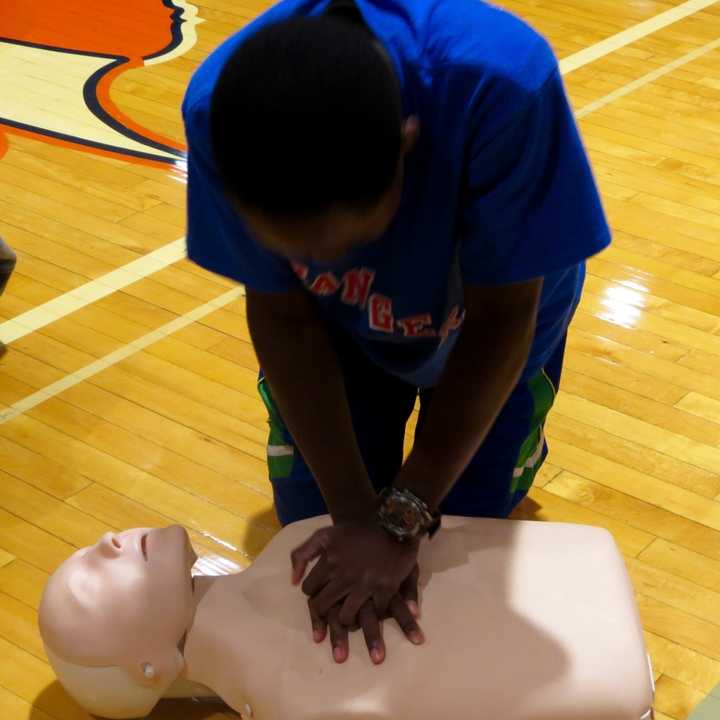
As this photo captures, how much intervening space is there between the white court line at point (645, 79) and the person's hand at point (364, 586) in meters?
Answer: 2.24

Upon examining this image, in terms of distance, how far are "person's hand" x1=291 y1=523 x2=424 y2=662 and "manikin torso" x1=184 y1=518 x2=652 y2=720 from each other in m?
0.02

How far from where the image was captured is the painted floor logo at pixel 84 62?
10.7 ft

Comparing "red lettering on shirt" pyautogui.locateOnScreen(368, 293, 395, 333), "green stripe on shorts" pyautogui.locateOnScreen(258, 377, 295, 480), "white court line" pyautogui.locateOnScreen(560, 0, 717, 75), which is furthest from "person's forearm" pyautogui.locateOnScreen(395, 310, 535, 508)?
"white court line" pyautogui.locateOnScreen(560, 0, 717, 75)

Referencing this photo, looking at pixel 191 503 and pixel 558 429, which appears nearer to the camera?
pixel 191 503

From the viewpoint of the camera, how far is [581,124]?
336cm

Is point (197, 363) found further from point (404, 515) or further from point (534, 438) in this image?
point (404, 515)

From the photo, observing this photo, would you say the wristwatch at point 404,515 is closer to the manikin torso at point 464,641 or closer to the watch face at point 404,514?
the watch face at point 404,514

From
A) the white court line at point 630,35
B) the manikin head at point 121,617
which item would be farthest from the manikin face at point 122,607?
the white court line at point 630,35

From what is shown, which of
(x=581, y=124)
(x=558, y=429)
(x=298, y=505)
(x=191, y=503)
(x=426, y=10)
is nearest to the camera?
(x=426, y=10)

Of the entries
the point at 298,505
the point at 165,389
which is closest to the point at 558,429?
the point at 298,505

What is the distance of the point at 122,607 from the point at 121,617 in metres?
0.01

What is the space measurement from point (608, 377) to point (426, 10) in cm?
120

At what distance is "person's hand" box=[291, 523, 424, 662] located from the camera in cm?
140

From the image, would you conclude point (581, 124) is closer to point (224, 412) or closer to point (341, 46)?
point (224, 412)
